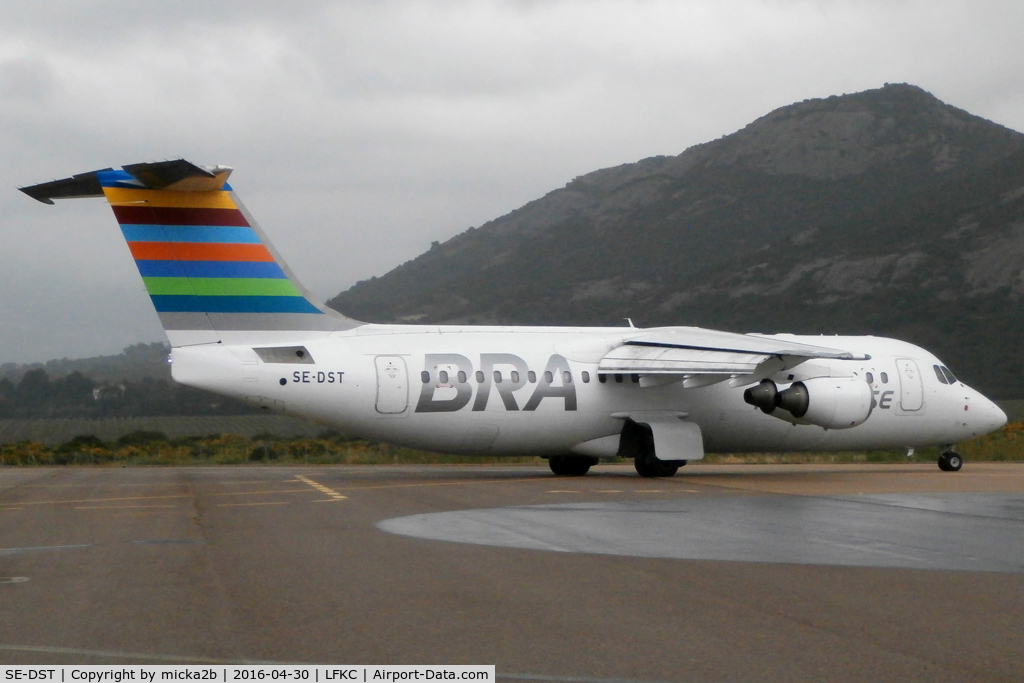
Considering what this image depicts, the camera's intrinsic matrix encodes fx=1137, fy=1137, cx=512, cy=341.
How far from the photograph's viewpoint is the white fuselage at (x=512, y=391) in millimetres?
22203

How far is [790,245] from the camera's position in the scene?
404 ft

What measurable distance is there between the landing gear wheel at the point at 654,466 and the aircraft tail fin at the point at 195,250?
27.0ft

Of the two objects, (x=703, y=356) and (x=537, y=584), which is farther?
(x=703, y=356)

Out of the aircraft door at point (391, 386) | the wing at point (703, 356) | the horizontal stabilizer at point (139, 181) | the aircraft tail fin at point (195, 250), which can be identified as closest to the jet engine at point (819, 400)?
the wing at point (703, 356)

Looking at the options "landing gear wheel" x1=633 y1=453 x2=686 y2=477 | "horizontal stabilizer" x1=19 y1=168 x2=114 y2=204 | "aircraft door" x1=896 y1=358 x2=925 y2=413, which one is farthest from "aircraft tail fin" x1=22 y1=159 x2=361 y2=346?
"aircraft door" x1=896 y1=358 x2=925 y2=413

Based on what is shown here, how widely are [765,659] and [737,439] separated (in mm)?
20049

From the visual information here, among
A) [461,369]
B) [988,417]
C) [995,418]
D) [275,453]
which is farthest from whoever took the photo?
[275,453]

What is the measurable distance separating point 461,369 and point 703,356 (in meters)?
5.08

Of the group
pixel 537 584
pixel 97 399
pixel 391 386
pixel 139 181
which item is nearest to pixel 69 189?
pixel 139 181

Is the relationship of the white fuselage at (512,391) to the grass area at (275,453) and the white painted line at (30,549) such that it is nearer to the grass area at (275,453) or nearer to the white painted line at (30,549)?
the grass area at (275,453)

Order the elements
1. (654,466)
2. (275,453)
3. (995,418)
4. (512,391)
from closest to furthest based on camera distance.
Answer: (512,391)
(654,466)
(995,418)
(275,453)

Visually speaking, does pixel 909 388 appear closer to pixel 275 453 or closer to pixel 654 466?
pixel 654 466

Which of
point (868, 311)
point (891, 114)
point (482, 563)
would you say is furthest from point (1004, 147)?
point (482, 563)

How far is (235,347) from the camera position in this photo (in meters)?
22.0
